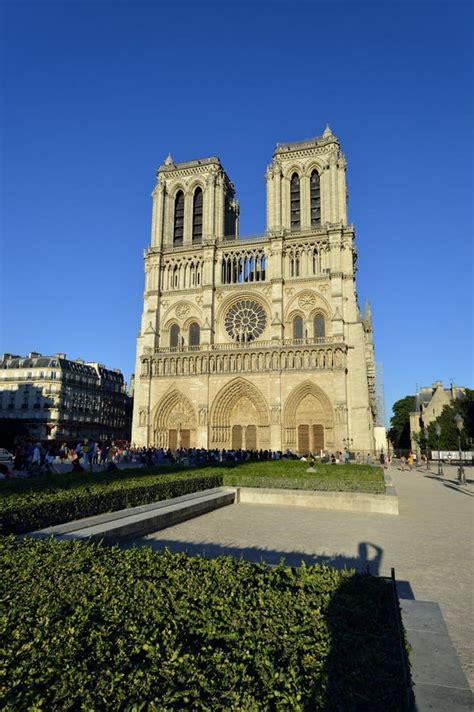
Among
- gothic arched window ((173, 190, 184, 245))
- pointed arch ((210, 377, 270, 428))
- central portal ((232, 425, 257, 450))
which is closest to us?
pointed arch ((210, 377, 270, 428))

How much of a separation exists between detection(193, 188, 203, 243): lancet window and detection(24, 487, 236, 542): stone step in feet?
111

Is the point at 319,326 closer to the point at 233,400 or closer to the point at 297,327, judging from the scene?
the point at 297,327

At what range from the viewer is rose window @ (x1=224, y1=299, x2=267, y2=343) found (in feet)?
129

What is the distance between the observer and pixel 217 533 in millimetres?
9602

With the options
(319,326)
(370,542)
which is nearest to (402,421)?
(319,326)

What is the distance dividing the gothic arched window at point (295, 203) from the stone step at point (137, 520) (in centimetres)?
3230

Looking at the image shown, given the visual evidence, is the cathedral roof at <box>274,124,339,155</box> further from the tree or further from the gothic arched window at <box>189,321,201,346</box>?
Result: the tree

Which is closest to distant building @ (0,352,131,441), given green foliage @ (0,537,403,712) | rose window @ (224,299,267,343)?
rose window @ (224,299,267,343)

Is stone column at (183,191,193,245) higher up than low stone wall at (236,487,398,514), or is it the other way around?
stone column at (183,191,193,245)

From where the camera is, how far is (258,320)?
129ft

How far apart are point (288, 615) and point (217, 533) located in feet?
21.5

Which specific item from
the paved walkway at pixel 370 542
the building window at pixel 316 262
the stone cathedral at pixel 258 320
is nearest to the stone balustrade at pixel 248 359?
the stone cathedral at pixel 258 320

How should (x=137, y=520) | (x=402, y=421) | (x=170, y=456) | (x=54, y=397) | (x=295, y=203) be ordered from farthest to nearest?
(x=402, y=421) → (x=54, y=397) → (x=295, y=203) → (x=170, y=456) → (x=137, y=520)

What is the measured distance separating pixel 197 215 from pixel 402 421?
47443 millimetres
